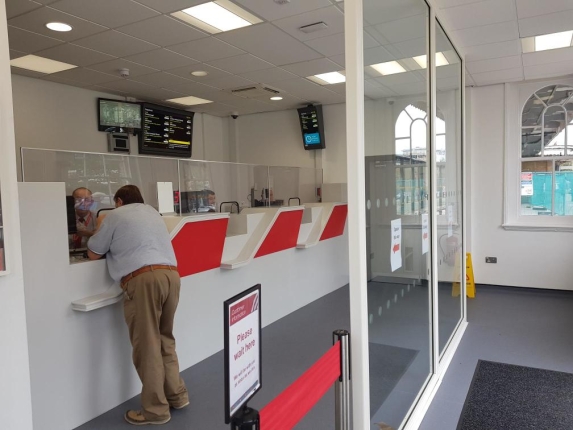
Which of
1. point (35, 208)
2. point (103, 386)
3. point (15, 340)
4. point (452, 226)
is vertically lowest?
point (103, 386)

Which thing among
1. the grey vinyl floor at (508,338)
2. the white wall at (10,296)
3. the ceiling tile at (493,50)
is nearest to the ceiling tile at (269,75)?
the ceiling tile at (493,50)

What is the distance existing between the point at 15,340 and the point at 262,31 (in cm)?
336

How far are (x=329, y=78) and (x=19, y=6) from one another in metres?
3.77

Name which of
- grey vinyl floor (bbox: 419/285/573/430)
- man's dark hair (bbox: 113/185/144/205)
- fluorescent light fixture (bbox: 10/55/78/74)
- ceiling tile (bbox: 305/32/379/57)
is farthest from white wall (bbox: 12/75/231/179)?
A: grey vinyl floor (bbox: 419/285/573/430)

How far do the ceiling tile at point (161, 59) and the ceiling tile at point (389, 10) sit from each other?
9.37 feet

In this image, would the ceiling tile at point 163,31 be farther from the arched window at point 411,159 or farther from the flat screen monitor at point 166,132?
the flat screen monitor at point 166,132

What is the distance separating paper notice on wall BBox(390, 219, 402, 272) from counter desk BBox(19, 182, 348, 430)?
Answer: 1726mm

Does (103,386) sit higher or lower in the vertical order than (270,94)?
lower

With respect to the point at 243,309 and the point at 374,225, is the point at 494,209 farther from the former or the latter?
the point at 243,309

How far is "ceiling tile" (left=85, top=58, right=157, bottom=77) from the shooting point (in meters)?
5.09

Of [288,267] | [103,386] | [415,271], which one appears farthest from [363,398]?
[288,267]

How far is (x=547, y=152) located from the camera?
6.09 m

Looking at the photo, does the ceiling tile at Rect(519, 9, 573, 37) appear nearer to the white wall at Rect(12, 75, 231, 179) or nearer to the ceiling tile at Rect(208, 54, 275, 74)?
the ceiling tile at Rect(208, 54, 275, 74)

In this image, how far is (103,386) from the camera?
3.01 meters
